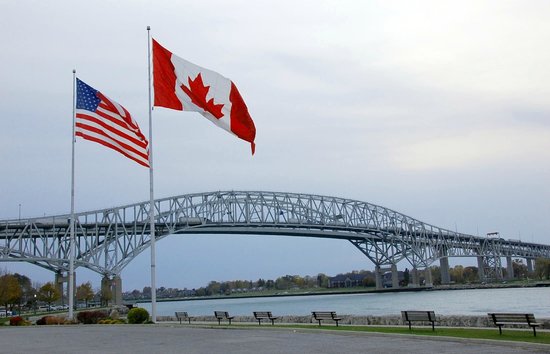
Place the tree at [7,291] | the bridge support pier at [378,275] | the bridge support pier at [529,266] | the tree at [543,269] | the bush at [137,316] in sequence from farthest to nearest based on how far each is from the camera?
the bridge support pier at [529,266], the bridge support pier at [378,275], the tree at [543,269], the tree at [7,291], the bush at [137,316]

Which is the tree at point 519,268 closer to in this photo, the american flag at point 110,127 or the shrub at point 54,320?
the shrub at point 54,320

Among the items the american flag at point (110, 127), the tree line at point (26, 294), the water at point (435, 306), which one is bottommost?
the water at point (435, 306)

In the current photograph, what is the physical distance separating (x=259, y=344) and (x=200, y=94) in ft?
34.3

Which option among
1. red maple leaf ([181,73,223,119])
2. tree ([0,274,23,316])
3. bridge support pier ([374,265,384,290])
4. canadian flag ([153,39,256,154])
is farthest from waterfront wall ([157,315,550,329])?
bridge support pier ([374,265,384,290])

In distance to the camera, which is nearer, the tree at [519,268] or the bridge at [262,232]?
the bridge at [262,232]

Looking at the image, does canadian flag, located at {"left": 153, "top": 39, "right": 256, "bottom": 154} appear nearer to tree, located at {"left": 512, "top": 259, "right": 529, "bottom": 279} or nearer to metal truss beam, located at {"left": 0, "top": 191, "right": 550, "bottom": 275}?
metal truss beam, located at {"left": 0, "top": 191, "right": 550, "bottom": 275}

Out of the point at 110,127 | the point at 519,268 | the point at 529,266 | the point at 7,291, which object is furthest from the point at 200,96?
the point at 519,268

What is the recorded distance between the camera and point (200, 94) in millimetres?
23344

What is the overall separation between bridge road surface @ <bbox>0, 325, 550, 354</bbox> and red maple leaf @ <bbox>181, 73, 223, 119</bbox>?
8062 mm

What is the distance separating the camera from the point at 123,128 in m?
26.3

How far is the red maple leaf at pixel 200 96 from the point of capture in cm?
2306

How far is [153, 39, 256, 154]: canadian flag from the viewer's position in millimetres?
23016

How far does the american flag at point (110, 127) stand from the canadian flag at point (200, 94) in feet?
11.2

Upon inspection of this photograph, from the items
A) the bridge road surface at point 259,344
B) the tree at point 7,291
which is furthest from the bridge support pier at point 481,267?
the bridge road surface at point 259,344
